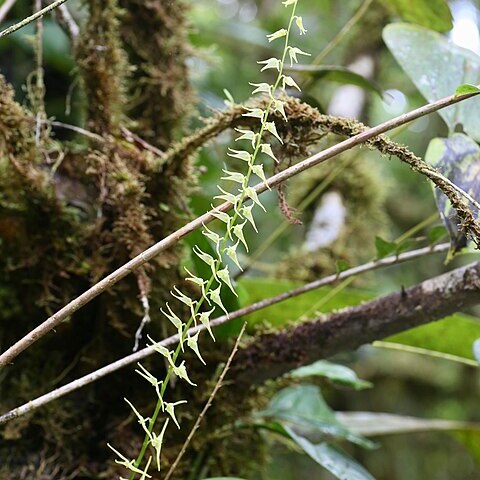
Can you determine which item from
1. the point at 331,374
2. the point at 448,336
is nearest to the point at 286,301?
the point at 331,374

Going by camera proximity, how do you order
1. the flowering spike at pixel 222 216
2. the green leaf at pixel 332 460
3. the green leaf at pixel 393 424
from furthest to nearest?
the green leaf at pixel 393 424, the green leaf at pixel 332 460, the flowering spike at pixel 222 216

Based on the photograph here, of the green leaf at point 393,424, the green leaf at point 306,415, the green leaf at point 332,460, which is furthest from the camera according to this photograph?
the green leaf at point 393,424

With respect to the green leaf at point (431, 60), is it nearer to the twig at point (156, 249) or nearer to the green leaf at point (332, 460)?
the twig at point (156, 249)

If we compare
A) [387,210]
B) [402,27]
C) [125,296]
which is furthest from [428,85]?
[387,210]

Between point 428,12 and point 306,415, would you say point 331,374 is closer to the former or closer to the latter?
point 306,415

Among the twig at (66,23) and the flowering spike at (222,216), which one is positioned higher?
the twig at (66,23)

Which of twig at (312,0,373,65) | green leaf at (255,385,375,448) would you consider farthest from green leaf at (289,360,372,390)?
twig at (312,0,373,65)

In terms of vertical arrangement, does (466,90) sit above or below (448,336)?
above

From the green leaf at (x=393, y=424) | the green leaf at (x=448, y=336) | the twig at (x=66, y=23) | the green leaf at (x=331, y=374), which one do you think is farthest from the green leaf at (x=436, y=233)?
the twig at (x=66, y=23)
